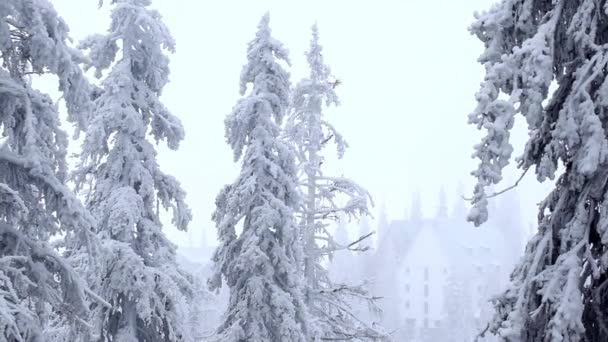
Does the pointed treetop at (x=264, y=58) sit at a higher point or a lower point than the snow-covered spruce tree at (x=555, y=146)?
higher

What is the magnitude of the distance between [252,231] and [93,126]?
433cm

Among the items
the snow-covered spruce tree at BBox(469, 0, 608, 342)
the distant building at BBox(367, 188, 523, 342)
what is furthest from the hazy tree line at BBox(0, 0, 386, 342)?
the distant building at BBox(367, 188, 523, 342)

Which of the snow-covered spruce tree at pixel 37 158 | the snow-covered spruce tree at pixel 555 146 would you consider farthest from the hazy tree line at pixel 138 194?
the snow-covered spruce tree at pixel 555 146

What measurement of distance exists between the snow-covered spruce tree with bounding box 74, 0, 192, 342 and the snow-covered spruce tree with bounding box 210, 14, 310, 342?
159 centimetres

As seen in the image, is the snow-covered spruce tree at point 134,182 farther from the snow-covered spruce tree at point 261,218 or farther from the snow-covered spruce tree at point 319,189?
the snow-covered spruce tree at point 319,189

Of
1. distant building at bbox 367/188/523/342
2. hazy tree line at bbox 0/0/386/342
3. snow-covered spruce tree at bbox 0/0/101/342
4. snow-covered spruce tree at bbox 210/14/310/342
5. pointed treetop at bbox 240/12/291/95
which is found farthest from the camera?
distant building at bbox 367/188/523/342

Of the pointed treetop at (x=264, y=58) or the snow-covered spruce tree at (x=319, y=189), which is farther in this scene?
the snow-covered spruce tree at (x=319, y=189)

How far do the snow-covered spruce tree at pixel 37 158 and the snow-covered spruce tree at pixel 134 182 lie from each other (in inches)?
164

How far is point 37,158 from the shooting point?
25.0ft

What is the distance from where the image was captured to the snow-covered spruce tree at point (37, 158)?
7.72 meters

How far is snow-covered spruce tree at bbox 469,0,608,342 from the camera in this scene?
5.84 metres

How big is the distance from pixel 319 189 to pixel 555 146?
42.4 ft

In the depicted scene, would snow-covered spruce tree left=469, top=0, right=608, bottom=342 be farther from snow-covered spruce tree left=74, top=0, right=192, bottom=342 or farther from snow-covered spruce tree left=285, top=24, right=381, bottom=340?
snow-covered spruce tree left=285, top=24, right=381, bottom=340

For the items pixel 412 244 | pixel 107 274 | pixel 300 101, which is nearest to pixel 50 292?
pixel 107 274
